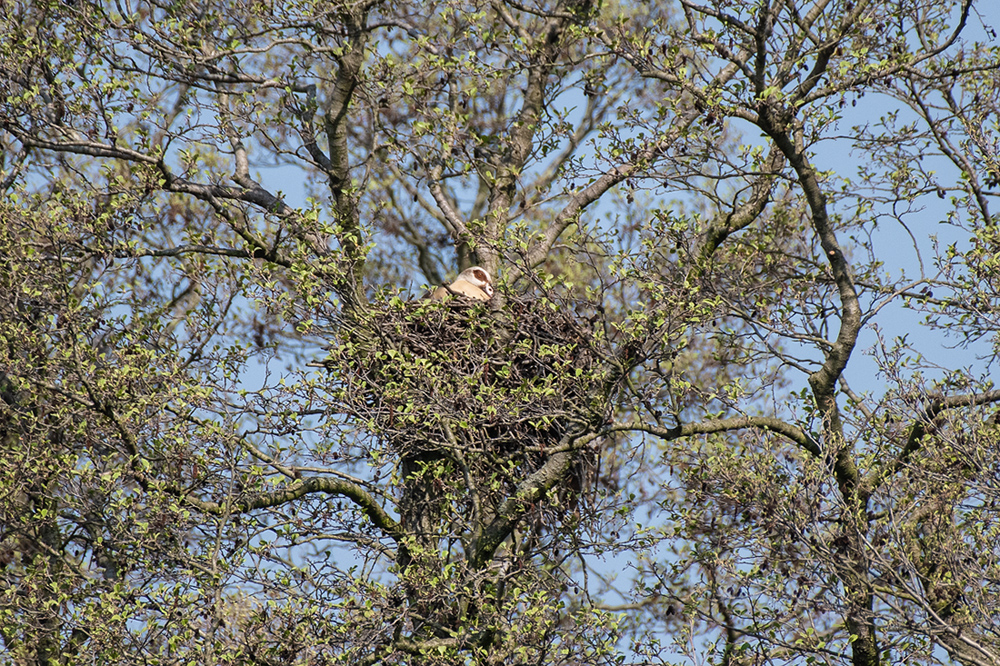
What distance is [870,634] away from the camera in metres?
7.51

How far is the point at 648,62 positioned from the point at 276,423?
389 centimetres

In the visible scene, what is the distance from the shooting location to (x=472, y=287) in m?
9.09

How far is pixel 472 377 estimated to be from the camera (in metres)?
7.44

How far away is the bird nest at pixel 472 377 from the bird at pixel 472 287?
367mm

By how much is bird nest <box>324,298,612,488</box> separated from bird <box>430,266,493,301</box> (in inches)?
14.4

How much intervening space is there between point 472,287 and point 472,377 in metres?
1.79

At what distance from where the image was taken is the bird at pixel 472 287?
871 centimetres

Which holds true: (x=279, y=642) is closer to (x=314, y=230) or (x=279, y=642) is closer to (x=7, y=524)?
(x=7, y=524)

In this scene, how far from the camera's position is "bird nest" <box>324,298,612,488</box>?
24.5 ft

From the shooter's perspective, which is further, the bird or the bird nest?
the bird

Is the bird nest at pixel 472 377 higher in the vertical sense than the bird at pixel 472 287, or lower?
lower

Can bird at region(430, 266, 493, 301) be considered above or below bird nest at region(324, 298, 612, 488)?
above

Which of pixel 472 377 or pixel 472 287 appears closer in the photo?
pixel 472 377

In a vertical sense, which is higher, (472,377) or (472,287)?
(472,287)
